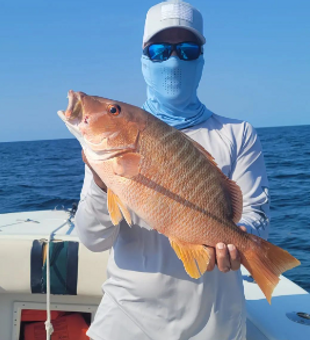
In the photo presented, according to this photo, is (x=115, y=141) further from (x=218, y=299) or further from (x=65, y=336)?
(x=65, y=336)

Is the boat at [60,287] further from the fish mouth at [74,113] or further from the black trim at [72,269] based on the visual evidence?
the fish mouth at [74,113]

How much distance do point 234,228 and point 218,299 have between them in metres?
0.44

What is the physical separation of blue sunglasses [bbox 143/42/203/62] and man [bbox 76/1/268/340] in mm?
48

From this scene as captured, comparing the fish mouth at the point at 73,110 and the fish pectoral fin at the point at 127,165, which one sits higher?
the fish mouth at the point at 73,110

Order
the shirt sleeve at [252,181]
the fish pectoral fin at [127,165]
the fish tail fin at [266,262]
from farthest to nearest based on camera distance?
the shirt sleeve at [252,181], the fish tail fin at [266,262], the fish pectoral fin at [127,165]

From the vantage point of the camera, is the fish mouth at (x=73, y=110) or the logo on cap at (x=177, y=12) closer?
the fish mouth at (x=73, y=110)

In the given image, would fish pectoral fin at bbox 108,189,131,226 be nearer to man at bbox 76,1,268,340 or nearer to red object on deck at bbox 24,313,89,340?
man at bbox 76,1,268,340

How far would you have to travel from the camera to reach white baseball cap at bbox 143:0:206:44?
6.76 feet

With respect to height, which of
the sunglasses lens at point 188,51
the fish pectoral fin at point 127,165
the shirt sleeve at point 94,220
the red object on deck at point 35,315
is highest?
the sunglasses lens at point 188,51

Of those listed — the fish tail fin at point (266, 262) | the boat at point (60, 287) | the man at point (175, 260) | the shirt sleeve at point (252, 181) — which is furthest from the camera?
the boat at point (60, 287)

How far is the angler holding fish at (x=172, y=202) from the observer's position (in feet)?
5.30

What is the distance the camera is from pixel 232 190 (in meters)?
1.74

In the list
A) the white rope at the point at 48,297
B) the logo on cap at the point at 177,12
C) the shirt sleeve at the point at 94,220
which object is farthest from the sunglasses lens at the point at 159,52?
the white rope at the point at 48,297

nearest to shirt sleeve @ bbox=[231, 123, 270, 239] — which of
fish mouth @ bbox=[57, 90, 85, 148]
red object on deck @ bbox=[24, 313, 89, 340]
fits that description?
fish mouth @ bbox=[57, 90, 85, 148]
